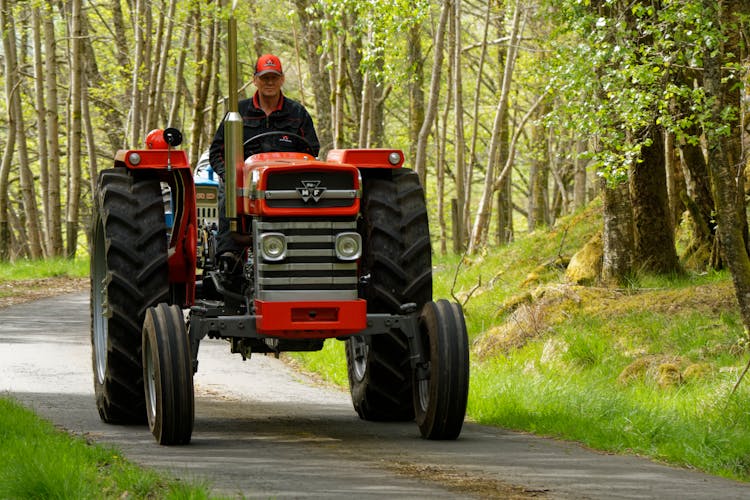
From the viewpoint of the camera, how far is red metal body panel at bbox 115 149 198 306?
349 inches

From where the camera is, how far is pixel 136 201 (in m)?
8.75

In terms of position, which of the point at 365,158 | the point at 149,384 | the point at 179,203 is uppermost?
the point at 365,158

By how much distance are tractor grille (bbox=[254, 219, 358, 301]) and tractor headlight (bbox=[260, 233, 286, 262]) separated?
0.16 ft

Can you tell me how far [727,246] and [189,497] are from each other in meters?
6.19

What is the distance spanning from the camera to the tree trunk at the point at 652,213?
1411cm

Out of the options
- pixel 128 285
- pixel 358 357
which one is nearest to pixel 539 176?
pixel 358 357

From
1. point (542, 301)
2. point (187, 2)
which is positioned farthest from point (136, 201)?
point (187, 2)

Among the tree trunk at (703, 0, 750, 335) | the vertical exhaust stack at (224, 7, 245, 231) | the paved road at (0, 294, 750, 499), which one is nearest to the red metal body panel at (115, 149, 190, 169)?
the vertical exhaust stack at (224, 7, 245, 231)

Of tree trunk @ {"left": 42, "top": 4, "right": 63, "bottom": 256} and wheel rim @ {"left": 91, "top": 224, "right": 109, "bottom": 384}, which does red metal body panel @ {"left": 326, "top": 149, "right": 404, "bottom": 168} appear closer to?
wheel rim @ {"left": 91, "top": 224, "right": 109, "bottom": 384}

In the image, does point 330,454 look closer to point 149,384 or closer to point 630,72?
point 149,384

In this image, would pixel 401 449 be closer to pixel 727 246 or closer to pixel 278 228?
pixel 278 228

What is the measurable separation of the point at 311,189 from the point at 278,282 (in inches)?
25.0

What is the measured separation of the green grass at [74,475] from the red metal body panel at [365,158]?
8.76 feet

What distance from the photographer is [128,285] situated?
8.48m
